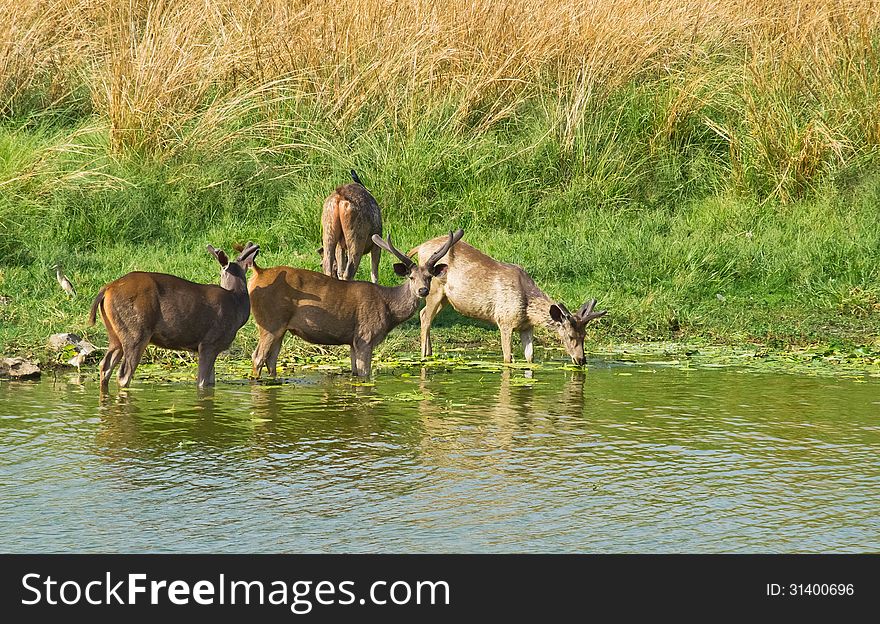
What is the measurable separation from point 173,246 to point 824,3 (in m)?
7.62

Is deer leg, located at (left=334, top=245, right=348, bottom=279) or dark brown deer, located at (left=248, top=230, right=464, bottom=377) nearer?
dark brown deer, located at (left=248, top=230, right=464, bottom=377)

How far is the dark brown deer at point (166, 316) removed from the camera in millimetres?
8844

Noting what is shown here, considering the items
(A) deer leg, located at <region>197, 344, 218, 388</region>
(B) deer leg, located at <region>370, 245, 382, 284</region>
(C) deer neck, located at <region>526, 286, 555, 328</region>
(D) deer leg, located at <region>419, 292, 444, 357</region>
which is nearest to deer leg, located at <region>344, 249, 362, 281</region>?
(B) deer leg, located at <region>370, 245, 382, 284</region>

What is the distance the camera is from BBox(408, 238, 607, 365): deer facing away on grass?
420 inches

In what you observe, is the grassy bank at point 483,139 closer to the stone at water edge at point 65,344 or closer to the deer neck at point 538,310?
the deer neck at point 538,310

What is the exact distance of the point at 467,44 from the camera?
1566 centimetres

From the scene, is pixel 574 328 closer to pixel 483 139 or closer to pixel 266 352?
pixel 266 352

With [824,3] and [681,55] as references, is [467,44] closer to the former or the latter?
[681,55]

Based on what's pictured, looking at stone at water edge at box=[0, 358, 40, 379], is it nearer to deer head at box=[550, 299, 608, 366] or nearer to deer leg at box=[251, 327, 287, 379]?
deer leg at box=[251, 327, 287, 379]

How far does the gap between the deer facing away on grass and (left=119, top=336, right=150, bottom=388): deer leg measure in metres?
2.46

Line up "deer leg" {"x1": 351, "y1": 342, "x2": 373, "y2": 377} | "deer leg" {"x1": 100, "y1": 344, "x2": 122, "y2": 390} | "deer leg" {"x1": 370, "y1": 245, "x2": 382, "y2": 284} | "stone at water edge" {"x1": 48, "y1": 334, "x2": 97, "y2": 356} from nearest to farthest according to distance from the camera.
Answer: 1. "deer leg" {"x1": 100, "y1": 344, "x2": 122, "y2": 390}
2. "deer leg" {"x1": 351, "y1": 342, "x2": 373, "y2": 377}
3. "stone at water edge" {"x1": 48, "y1": 334, "x2": 97, "y2": 356}
4. "deer leg" {"x1": 370, "y1": 245, "x2": 382, "y2": 284}

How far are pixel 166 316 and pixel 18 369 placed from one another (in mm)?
1162

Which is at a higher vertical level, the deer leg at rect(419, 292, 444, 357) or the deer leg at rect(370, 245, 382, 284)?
the deer leg at rect(370, 245, 382, 284)

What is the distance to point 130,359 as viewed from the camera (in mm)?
8906
